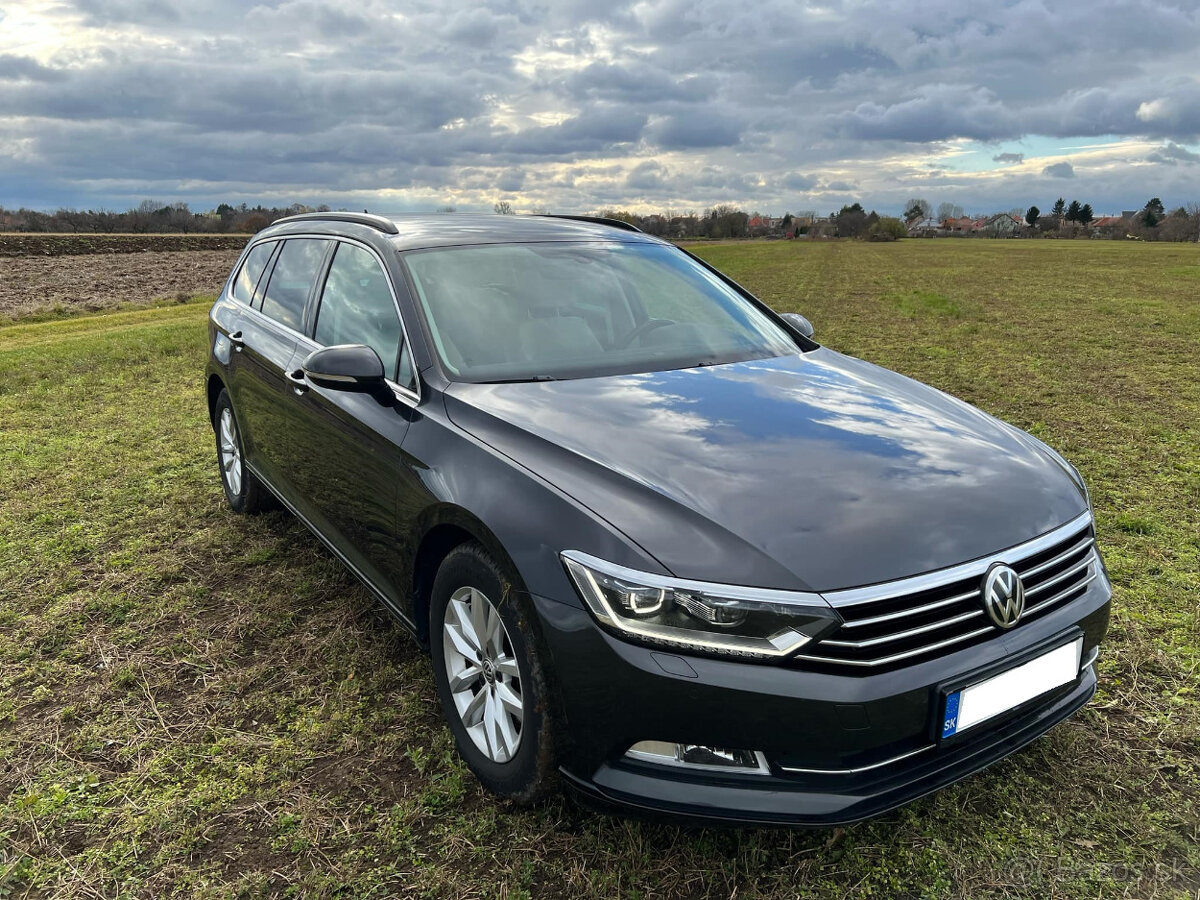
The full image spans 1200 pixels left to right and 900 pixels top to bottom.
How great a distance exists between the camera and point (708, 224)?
97938 mm

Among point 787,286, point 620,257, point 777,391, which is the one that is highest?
point 620,257

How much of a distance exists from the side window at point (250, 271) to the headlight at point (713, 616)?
11.8 feet

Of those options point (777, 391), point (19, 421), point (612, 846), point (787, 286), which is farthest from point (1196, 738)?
point (787, 286)

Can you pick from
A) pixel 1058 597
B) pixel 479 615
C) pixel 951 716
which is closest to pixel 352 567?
pixel 479 615

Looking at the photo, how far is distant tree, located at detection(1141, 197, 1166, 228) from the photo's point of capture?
119 meters

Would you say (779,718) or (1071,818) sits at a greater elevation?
(779,718)

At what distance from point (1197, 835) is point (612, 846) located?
166 centimetres

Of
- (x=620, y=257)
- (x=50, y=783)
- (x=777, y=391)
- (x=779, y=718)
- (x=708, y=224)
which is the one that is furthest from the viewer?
(x=708, y=224)

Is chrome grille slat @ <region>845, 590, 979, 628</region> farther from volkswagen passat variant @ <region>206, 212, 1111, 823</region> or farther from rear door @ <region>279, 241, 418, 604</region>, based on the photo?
rear door @ <region>279, 241, 418, 604</region>

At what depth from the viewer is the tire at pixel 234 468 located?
494 centimetres

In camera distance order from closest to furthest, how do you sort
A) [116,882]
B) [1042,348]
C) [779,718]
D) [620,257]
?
[779,718]
[116,882]
[620,257]
[1042,348]

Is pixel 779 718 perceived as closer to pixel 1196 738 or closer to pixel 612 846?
pixel 612 846

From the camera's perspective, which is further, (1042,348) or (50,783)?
(1042,348)

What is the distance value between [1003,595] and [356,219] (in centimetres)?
309
